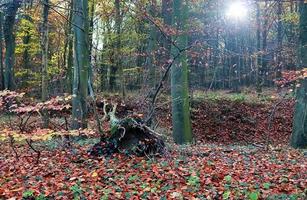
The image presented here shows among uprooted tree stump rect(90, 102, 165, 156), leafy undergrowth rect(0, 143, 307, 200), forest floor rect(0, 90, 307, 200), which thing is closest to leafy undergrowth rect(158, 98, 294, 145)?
forest floor rect(0, 90, 307, 200)

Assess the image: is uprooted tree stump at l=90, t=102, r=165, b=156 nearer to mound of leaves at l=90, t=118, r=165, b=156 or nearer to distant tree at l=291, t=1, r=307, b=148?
mound of leaves at l=90, t=118, r=165, b=156

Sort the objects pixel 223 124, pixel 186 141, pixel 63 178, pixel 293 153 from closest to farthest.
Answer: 1. pixel 63 178
2. pixel 293 153
3. pixel 186 141
4. pixel 223 124

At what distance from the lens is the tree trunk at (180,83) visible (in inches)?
524

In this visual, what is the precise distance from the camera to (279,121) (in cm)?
2016

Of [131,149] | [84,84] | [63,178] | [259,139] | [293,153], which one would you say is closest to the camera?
[63,178]

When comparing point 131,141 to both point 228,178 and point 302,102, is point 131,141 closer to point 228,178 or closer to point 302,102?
point 228,178

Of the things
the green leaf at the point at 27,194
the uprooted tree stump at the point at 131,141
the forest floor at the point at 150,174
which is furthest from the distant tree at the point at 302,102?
the green leaf at the point at 27,194

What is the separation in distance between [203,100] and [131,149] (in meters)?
13.1

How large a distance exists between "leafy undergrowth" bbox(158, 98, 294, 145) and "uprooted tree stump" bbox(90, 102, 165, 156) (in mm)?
8294

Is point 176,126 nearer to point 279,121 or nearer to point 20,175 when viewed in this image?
point 20,175

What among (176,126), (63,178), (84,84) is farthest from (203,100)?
(63,178)

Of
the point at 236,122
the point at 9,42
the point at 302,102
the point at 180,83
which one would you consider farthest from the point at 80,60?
the point at 236,122

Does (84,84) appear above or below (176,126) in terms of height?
above

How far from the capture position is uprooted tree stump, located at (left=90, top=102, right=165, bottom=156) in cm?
877
